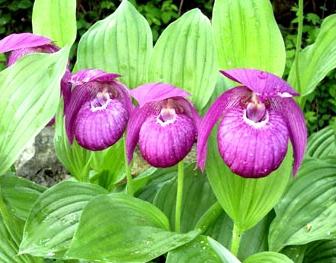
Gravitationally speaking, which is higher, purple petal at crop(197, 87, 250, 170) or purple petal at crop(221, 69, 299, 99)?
purple petal at crop(221, 69, 299, 99)

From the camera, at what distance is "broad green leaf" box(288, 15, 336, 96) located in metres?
1.27

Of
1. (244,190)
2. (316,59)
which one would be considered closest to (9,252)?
(244,190)

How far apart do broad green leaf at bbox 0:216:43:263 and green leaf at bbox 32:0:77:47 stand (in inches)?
15.4

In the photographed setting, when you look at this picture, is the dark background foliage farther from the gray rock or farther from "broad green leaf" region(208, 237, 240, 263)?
"broad green leaf" region(208, 237, 240, 263)

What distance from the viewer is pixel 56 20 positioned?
1378 millimetres

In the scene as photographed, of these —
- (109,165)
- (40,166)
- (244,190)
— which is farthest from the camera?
(40,166)

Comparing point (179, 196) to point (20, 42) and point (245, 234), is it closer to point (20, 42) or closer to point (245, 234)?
point (245, 234)

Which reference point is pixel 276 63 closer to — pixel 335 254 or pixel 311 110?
pixel 335 254

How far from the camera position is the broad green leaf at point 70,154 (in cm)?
142

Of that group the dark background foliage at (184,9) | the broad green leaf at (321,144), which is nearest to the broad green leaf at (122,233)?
the broad green leaf at (321,144)

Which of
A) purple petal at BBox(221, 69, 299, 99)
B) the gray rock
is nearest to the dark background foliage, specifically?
the gray rock

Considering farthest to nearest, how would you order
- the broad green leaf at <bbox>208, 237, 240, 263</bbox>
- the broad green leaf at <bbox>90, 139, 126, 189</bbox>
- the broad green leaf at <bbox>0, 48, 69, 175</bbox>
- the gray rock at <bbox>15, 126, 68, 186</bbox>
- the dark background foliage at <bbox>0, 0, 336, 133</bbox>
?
the dark background foliage at <bbox>0, 0, 336, 133</bbox>
the gray rock at <bbox>15, 126, 68, 186</bbox>
the broad green leaf at <bbox>90, 139, 126, 189</bbox>
the broad green leaf at <bbox>0, 48, 69, 175</bbox>
the broad green leaf at <bbox>208, 237, 240, 263</bbox>

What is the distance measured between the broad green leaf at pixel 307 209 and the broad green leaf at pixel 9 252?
0.45 metres

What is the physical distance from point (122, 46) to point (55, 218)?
1.17 feet
